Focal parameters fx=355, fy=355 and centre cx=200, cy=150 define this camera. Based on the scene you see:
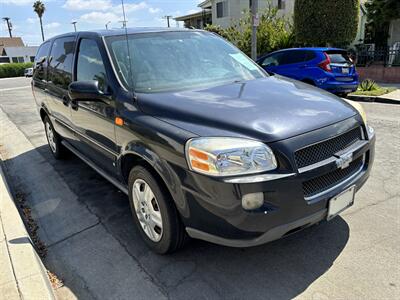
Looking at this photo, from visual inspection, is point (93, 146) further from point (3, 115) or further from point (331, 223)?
point (3, 115)

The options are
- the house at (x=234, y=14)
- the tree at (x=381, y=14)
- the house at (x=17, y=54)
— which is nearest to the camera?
the tree at (x=381, y=14)

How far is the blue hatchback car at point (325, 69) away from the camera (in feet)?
31.0

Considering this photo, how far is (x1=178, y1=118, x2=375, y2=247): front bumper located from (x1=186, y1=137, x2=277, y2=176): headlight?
0.06 m

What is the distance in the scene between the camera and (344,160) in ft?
8.38

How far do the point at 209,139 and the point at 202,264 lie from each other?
111 centimetres

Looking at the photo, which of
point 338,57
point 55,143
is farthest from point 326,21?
point 55,143

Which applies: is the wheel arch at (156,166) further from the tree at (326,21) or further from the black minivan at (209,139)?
the tree at (326,21)

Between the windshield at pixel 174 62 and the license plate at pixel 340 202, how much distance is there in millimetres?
1463

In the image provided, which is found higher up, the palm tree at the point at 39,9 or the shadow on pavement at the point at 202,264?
the palm tree at the point at 39,9

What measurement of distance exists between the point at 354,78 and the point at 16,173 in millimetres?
8742

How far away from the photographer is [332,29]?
14406mm

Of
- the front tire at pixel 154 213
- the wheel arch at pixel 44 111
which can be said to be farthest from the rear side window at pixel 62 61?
the front tire at pixel 154 213

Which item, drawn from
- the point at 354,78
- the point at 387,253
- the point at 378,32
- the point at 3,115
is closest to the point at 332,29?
the point at 354,78

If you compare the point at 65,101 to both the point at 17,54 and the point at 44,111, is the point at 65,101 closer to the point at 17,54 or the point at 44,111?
the point at 44,111
